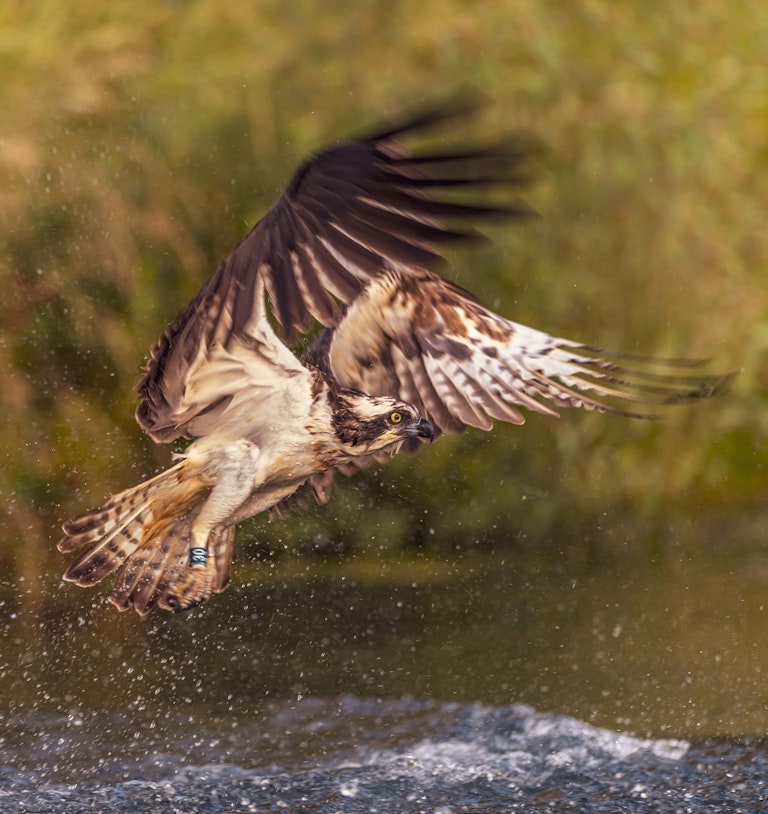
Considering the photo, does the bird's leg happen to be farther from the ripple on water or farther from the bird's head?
the ripple on water

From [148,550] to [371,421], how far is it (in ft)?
2.11

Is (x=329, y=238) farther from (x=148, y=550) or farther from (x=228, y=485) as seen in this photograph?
(x=148, y=550)

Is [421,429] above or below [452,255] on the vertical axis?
below

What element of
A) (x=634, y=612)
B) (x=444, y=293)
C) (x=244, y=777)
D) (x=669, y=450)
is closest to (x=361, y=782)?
(x=244, y=777)

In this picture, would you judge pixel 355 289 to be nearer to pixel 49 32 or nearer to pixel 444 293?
pixel 444 293

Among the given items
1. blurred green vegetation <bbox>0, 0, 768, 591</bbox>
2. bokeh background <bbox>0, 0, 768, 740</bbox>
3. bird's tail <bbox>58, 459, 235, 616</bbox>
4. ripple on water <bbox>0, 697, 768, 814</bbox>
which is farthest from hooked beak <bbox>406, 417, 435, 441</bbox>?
blurred green vegetation <bbox>0, 0, 768, 591</bbox>

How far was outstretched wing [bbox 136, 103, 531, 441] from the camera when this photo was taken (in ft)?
9.24

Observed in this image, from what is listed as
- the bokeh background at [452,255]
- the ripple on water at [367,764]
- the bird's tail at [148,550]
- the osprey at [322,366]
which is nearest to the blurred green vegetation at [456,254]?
the bokeh background at [452,255]

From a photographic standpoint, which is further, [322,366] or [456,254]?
[456,254]

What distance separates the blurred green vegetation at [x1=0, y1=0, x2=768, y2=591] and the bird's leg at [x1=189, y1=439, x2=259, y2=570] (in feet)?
8.97

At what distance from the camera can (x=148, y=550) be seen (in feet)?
11.7

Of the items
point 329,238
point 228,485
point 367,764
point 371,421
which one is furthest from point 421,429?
point 367,764

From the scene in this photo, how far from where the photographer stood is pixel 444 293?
386 cm

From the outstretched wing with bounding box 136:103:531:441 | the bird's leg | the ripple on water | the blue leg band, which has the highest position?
the outstretched wing with bounding box 136:103:531:441
